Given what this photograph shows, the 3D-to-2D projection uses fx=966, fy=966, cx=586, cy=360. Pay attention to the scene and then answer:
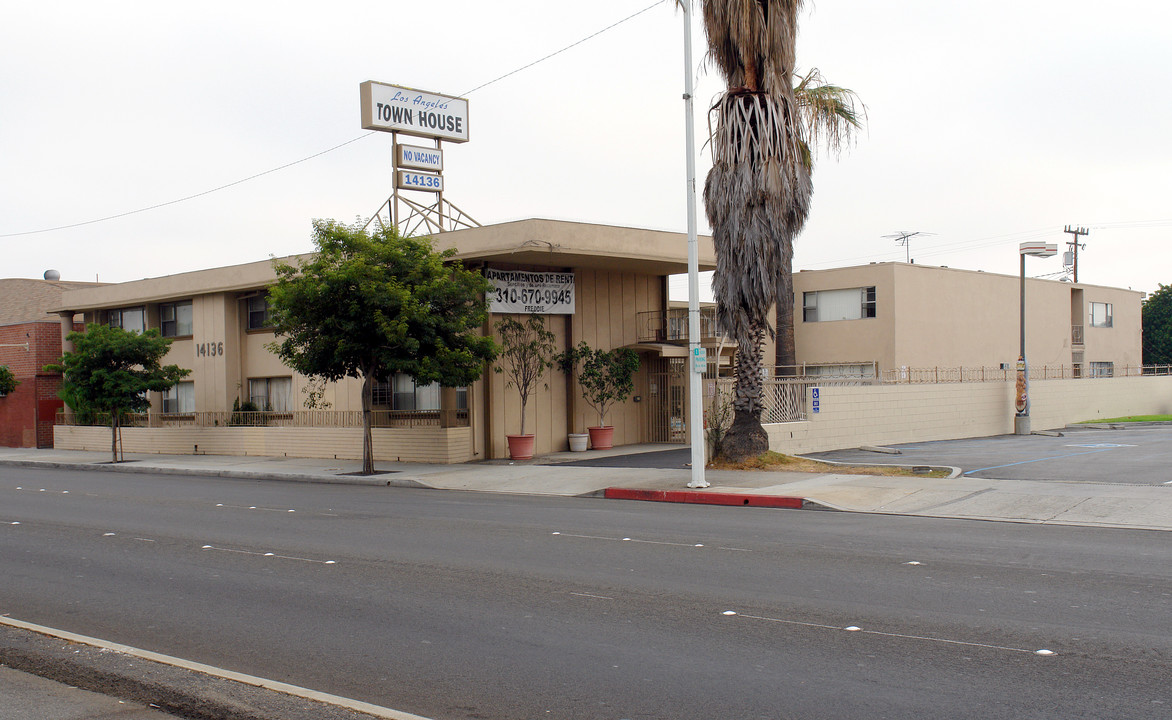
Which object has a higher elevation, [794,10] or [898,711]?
[794,10]

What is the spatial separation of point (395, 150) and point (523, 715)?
94.0ft

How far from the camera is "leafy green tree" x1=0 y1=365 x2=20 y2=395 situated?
39.6m

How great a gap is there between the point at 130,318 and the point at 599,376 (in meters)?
21.0

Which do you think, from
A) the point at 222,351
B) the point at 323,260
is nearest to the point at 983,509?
the point at 323,260

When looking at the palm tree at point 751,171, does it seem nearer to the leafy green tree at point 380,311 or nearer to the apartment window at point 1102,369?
the leafy green tree at point 380,311

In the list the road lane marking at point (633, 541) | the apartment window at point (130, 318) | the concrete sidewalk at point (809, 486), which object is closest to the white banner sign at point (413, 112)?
the concrete sidewalk at point (809, 486)

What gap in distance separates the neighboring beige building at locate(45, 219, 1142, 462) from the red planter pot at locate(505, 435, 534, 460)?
771 millimetres

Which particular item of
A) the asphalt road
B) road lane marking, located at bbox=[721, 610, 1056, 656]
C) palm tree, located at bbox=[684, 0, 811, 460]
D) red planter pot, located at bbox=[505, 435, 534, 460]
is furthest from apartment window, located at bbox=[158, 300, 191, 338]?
road lane marking, located at bbox=[721, 610, 1056, 656]

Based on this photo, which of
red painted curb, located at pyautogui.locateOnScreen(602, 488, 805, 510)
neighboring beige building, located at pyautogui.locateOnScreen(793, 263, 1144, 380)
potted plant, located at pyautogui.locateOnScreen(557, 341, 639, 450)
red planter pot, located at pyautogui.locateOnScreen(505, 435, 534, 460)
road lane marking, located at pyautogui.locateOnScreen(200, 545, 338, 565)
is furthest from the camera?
neighboring beige building, located at pyautogui.locateOnScreen(793, 263, 1144, 380)

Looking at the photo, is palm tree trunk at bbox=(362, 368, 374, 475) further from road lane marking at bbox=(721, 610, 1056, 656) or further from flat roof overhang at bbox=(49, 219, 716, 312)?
road lane marking at bbox=(721, 610, 1056, 656)

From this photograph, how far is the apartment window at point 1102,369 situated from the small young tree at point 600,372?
32.0 metres

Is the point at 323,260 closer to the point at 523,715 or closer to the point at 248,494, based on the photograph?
the point at 248,494

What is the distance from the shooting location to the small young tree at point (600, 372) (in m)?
27.1

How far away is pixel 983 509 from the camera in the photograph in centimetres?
1424
